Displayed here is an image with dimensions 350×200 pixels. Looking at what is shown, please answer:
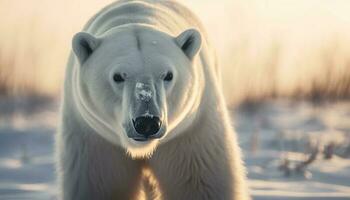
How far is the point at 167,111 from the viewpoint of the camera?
11.5ft

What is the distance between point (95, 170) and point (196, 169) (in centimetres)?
54

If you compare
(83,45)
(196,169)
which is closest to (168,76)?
(83,45)

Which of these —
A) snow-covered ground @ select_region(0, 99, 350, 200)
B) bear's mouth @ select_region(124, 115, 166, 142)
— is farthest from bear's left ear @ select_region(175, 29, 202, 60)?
snow-covered ground @ select_region(0, 99, 350, 200)

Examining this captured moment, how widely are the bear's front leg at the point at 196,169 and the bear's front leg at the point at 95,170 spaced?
6.1 inches

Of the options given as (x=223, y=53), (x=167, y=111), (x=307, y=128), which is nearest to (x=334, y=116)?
(x=307, y=128)

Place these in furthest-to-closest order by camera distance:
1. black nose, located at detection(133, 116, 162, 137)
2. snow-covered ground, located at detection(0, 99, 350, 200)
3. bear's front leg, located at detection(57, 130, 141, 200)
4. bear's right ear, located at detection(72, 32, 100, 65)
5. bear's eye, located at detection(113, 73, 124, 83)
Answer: snow-covered ground, located at detection(0, 99, 350, 200)
bear's front leg, located at detection(57, 130, 141, 200)
bear's right ear, located at detection(72, 32, 100, 65)
bear's eye, located at detection(113, 73, 124, 83)
black nose, located at detection(133, 116, 162, 137)

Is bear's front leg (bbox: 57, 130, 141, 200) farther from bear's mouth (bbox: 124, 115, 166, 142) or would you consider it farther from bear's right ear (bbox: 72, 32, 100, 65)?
bear's mouth (bbox: 124, 115, 166, 142)

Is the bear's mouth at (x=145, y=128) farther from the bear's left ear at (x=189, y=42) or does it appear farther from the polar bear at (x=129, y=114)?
the bear's left ear at (x=189, y=42)

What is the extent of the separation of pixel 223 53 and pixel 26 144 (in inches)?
82.6

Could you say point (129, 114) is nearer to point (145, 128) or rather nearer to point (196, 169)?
point (145, 128)

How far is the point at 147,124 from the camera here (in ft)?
10.6

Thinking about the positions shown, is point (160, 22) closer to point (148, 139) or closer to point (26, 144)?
point (148, 139)

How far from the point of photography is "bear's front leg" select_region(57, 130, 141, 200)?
13.0 feet

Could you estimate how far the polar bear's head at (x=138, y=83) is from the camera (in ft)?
10.9
